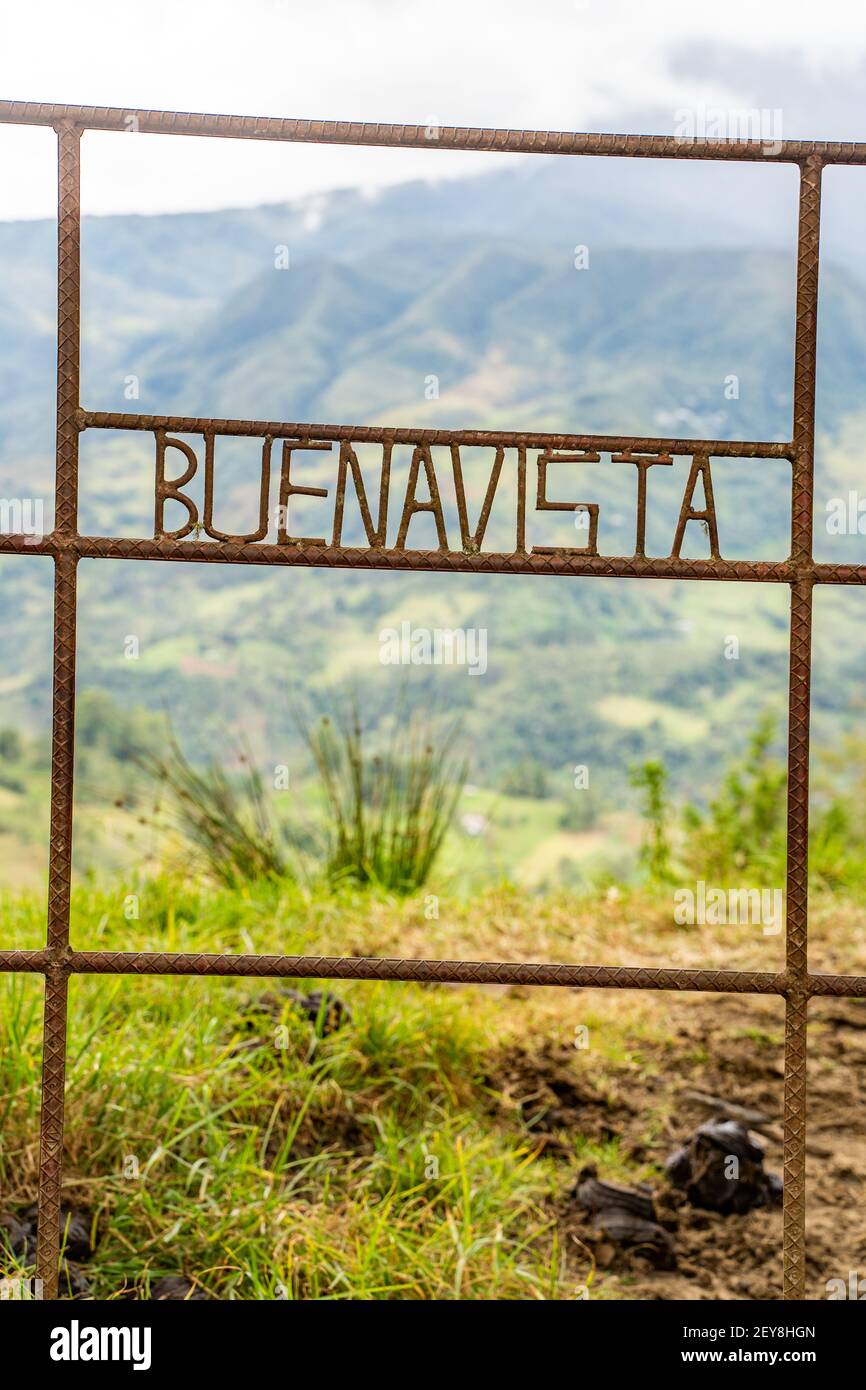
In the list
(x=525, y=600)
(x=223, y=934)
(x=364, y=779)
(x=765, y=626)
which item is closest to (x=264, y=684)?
(x=525, y=600)

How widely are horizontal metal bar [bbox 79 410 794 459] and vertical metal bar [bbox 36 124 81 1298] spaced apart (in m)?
0.08

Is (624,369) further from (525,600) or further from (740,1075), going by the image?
(740,1075)

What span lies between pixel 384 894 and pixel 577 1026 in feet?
3.19

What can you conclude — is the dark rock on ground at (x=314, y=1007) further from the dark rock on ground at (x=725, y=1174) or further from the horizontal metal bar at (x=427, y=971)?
the horizontal metal bar at (x=427, y=971)

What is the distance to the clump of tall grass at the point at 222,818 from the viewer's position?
411 centimetres

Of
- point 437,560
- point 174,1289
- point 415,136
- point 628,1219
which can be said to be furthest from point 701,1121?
point 415,136

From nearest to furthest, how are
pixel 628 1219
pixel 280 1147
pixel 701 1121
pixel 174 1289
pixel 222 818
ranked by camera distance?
pixel 174 1289 → pixel 628 1219 → pixel 280 1147 → pixel 701 1121 → pixel 222 818

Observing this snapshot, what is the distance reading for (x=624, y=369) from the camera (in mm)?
22578

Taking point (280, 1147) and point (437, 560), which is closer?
point (437, 560)

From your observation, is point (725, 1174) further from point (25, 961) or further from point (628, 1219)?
point (25, 961)

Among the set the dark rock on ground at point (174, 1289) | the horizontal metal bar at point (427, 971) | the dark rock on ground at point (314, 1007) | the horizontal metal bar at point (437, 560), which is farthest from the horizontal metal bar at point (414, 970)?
the dark rock on ground at point (314, 1007)

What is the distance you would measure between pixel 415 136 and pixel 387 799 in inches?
110

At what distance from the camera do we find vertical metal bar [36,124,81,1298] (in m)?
1.72

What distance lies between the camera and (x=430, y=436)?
1729 mm
